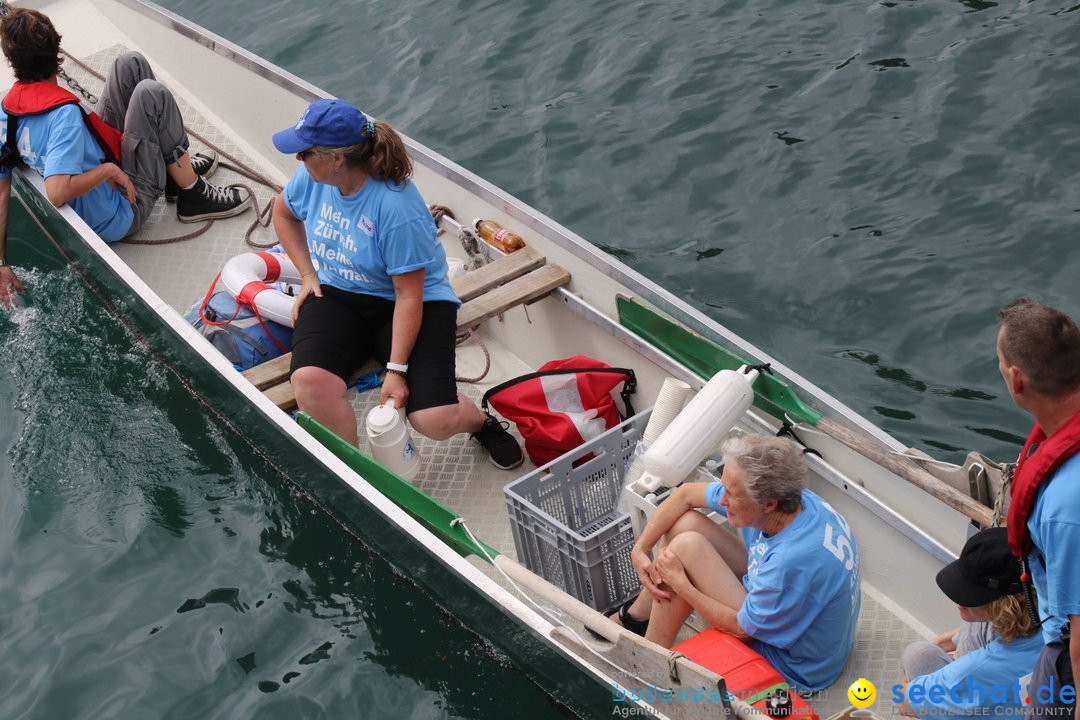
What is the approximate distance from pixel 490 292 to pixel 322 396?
0.92 m

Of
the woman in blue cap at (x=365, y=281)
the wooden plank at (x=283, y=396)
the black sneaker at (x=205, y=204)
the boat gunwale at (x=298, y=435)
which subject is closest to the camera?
the boat gunwale at (x=298, y=435)

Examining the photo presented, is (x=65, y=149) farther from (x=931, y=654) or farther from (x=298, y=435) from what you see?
(x=931, y=654)

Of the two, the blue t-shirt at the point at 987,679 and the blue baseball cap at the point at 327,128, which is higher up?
the blue baseball cap at the point at 327,128

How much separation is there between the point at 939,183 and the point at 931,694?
12.6ft

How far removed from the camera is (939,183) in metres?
6.31

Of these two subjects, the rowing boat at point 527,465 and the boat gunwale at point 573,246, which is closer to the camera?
the rowing boat at point 527,465

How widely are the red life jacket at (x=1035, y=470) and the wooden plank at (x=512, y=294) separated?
2.55m

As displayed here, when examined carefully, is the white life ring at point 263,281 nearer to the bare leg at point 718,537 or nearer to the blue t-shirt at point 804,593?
the bare leg at point 718,537

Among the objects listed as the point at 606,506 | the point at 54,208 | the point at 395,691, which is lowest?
Answer: the point at 395,691

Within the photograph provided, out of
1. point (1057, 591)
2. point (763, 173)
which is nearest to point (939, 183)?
point (763, 173)

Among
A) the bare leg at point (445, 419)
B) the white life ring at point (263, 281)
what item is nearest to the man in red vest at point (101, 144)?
the white life ring at point (263, 281)

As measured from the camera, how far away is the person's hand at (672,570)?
3.70 m

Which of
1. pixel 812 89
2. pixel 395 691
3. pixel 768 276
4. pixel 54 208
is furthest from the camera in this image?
pixel 812 89

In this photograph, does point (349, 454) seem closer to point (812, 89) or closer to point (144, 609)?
point (144, 609)
